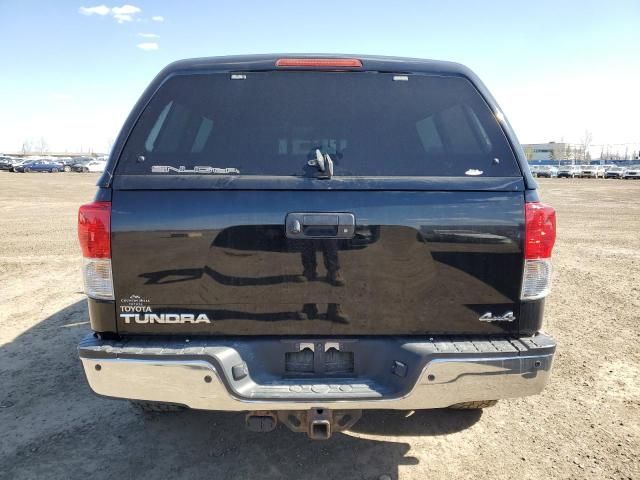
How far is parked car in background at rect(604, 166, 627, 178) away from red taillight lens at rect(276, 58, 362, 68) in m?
61.9

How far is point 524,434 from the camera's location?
3.07 meters

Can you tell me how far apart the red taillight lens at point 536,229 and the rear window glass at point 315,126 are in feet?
0.72

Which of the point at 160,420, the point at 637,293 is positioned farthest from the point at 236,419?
the point at 637,293

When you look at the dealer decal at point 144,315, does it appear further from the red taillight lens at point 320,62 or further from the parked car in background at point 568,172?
the parked car in background at point 568,172

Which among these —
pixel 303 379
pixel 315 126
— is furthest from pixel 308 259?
pixel 315 126

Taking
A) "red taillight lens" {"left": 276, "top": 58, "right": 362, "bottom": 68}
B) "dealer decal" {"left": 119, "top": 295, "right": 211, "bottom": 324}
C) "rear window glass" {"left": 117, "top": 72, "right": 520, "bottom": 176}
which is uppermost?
"red taillight lens" {"left": 276, "top": 58, "right": 362, "bottom": 68}

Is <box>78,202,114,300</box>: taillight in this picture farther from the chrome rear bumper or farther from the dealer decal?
the chrome rear bumper

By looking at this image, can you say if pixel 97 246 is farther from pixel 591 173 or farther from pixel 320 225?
pixel 591 173

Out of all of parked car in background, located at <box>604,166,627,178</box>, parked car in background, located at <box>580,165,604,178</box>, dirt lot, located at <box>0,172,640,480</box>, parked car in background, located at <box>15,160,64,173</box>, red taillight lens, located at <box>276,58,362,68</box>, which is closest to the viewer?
red taillight lens, located at <box>276,58,362,68</box>

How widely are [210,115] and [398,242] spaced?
1245 millimetres

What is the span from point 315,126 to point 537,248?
1.32m

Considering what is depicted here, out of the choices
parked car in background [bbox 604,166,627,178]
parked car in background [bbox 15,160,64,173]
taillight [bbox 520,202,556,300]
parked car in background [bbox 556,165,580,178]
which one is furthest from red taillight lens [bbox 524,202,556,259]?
→ parked car in background [bbox 556,165,580,178]

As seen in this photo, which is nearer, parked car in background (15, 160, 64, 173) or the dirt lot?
the dirt lot

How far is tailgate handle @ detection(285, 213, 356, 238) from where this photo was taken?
218 centimetres
